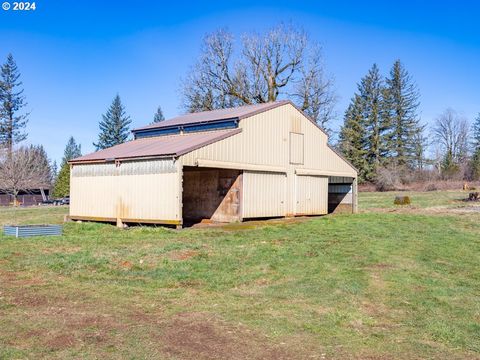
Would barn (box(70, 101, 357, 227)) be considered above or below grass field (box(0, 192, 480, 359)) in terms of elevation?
above

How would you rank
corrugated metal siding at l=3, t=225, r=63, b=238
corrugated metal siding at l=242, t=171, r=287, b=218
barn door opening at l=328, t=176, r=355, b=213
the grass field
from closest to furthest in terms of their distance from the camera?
the grass field
corrugated metal siding at l=3, t=225, r=63, b=238
corrugated metal siding at l=242, t=171, r=287, b=218
barn door opening at l=328, t=176, r=355, b=213

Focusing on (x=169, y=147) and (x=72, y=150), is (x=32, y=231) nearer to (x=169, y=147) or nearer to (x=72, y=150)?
(x=169, y=147)

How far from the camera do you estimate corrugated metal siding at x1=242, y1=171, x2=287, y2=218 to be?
22.4 meters

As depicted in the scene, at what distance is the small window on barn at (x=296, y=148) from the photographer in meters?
25.1

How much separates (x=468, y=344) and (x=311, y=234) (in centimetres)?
1107

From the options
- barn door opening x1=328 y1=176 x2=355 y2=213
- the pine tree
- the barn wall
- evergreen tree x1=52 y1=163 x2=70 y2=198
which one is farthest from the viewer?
evergreen tree x1=52 y1=163 x2=70 y2=198

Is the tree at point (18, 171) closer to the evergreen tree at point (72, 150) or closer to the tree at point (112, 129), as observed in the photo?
the tree at point (112, 129)

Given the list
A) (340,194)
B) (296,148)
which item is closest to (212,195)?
(296,148)

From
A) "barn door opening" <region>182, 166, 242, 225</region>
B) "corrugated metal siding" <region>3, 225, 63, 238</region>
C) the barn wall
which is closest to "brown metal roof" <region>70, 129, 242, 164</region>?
the barn wall

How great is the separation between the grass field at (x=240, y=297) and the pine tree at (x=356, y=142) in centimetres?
4646

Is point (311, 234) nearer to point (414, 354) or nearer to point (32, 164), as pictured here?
point (414, 354)

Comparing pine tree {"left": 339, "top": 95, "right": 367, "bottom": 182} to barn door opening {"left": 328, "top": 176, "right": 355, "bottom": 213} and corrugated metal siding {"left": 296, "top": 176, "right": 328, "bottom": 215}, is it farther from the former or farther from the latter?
corrugated metal siding {"left": 296, "top": 176, "right": 328, "bottom": 215}

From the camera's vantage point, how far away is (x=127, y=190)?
20.8 m

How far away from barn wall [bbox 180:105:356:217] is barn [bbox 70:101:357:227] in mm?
42
